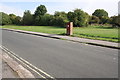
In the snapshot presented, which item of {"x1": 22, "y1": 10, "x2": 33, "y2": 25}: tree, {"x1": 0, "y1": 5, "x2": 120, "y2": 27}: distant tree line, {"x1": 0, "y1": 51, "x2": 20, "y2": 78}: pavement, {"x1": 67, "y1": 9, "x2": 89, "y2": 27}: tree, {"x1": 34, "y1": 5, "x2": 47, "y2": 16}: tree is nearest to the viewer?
{"x1": 0, "y1": 51, "x2": 20, "y2": 78}: pavement

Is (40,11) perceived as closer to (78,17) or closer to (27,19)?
(27,19)

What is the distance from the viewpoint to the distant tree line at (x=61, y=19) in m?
55.9

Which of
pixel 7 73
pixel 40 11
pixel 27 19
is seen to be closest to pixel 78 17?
pixel 27 19

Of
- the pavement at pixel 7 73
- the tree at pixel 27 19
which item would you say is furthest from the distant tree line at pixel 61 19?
the pavement at pixel 7 73

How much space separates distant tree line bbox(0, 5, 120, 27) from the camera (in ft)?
184

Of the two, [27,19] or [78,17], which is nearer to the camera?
[78,17]

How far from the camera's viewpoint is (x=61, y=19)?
63219mm

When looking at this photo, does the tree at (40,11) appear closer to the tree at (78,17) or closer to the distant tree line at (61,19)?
the distant tree line at (61,19)

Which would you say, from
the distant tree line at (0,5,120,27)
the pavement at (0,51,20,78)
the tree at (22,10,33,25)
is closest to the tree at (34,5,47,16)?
the distant tree line at (0,5,120,27)

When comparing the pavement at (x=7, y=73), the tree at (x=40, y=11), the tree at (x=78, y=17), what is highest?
the tree at (x=40, y=11)

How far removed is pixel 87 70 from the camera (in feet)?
21.8

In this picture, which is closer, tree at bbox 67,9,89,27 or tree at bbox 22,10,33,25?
tree at bbox 67,9,89,27

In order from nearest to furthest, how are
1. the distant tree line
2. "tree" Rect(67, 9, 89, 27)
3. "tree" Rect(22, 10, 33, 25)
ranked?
"tree" Rect(67, 9, 89, 27)
the distant tree line
"tree" Rect(22, 10, 33, 25)

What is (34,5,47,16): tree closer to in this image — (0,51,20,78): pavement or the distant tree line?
the distant tree line
